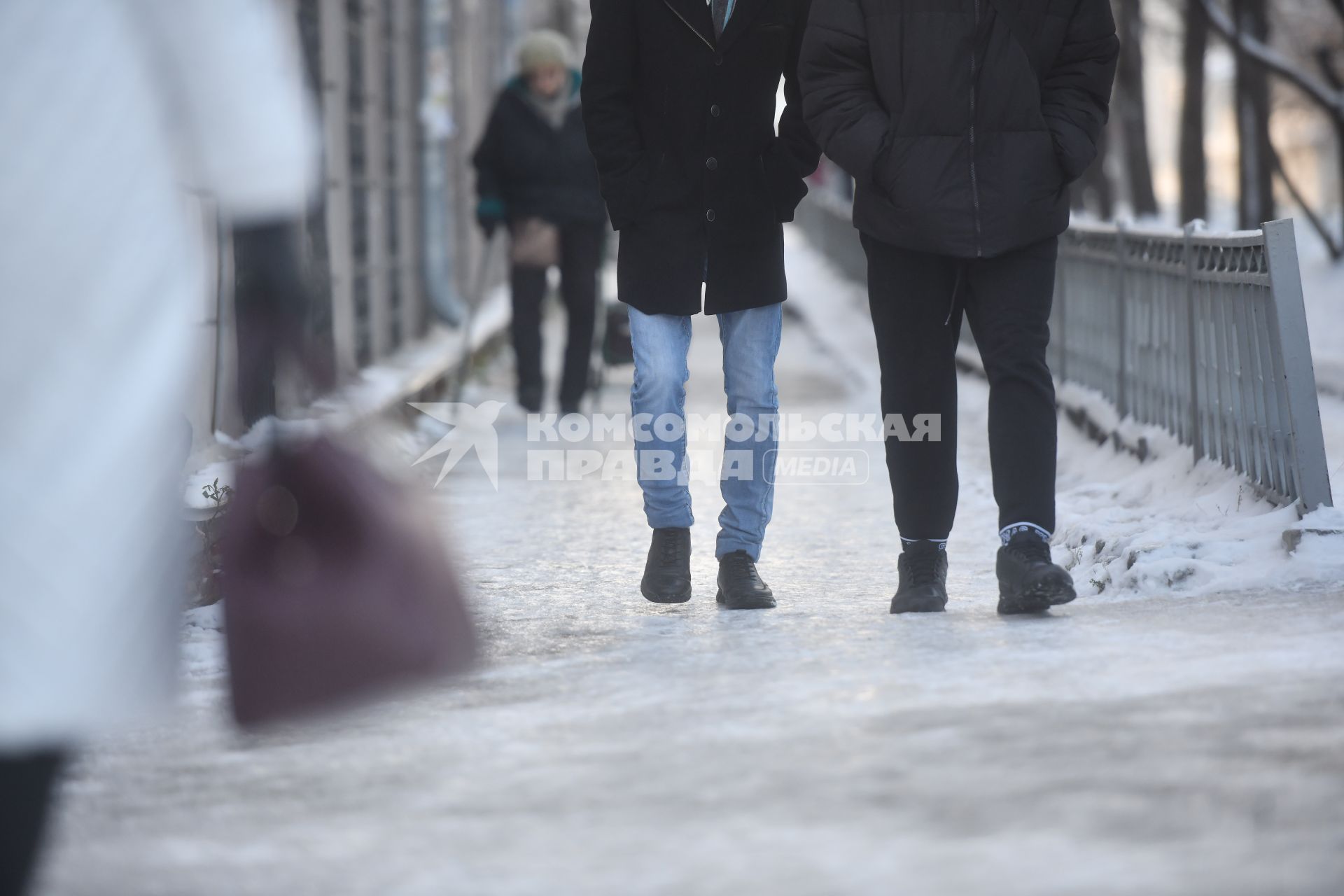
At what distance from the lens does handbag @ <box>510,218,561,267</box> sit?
34.7 ft

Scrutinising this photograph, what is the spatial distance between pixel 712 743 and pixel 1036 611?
143cm

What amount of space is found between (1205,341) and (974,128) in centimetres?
231

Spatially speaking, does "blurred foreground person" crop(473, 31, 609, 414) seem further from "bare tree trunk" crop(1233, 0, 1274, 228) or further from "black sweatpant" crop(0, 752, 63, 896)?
"bare tree trunk" crop(1233, 0, 1274, 228)

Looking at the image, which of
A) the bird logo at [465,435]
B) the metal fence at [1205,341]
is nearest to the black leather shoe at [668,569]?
the metal fence at [1205,341]

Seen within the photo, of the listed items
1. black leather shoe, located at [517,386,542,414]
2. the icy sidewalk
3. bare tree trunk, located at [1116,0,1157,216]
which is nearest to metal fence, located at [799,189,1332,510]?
the icy sidewalk

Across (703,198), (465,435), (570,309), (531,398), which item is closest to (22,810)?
(703,198)

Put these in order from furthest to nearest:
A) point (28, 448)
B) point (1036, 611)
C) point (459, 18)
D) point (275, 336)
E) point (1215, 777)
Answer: point (459, 18)
point (1036, 611)
point (1215, 777)
point (275, 336)
point (28, 448)

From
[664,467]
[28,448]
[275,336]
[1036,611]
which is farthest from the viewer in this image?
[664,467]

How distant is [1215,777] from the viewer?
3174 millimetres

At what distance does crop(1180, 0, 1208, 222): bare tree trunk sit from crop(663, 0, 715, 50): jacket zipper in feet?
52.7

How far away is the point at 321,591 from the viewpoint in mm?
2691

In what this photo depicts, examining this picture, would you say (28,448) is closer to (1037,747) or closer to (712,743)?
(712,743)

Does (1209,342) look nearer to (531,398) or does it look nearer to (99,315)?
(99,315)

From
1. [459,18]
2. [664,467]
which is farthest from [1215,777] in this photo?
[459,18]
